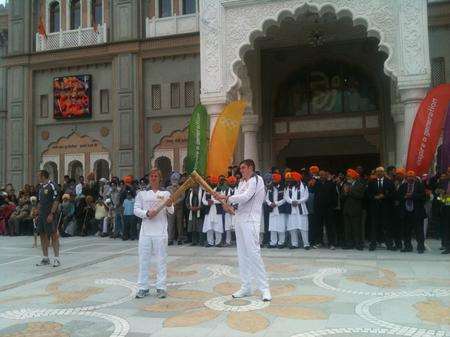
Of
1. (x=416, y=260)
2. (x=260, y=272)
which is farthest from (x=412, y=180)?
(x=260, y=272)

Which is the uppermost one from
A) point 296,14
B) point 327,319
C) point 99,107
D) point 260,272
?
point 296,14

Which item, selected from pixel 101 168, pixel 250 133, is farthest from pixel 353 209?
pixel 101 168

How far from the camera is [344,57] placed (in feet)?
58.0

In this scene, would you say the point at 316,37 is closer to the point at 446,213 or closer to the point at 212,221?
the point at 212,221

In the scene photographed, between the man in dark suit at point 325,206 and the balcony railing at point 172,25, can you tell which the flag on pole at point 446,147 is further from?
the balcony railing at point 172,25

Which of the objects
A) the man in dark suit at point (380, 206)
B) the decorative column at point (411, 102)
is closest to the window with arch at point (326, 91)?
the decorative column at point (411, 102)

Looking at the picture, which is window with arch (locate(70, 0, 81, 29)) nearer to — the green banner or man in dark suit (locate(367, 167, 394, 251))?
the green banner

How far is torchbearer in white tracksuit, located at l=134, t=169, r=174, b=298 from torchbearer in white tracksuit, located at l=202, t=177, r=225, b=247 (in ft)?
16.3

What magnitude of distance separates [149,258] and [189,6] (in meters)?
14.0

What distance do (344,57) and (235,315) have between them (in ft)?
46.4

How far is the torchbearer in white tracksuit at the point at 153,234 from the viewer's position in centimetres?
634

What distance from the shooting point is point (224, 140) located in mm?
12211

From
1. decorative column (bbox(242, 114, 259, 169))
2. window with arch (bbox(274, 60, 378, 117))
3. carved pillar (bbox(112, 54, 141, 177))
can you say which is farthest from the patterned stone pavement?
window with arch (bbox(274, 60, 378, 117))

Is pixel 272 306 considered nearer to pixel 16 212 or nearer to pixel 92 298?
pixel 92 298
